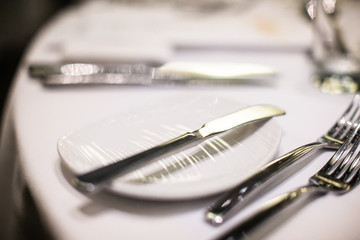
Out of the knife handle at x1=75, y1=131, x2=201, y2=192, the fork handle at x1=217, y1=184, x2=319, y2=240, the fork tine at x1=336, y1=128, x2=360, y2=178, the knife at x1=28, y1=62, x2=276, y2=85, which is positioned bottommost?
the fork handle at x1=217, y1=184, x2=319, y2=240

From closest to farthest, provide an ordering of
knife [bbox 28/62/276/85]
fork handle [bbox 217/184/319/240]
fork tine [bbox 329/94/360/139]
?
fork handle [bbox 217/184/319/240] → fork tine [bbox 329/94/360/139] → knife [bbox 28/62/276/85]

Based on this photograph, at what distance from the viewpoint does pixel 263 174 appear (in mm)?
322

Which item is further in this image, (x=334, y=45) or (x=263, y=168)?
(x=334, y=45)

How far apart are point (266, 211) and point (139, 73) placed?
0.41 m

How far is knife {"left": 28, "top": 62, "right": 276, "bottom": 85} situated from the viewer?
605 millimetres

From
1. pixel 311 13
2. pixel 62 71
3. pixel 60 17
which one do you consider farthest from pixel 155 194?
pixel 60 17

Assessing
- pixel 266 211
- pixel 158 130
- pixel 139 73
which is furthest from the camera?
pixel 139 73

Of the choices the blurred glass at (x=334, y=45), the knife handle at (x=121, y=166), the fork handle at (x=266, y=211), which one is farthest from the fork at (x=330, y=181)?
the blurred glass at (x=334, y=45)

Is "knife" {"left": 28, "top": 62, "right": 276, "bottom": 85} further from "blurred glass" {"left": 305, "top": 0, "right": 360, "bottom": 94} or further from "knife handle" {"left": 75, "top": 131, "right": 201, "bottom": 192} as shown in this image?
"knife handle" {"left": 75, "top": 131, "right": 201, "bottom": 192}

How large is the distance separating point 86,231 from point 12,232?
0.22 metres

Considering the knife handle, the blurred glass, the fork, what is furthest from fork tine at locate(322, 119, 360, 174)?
the blurred glass

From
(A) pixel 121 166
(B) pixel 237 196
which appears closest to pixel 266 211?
(B) pixel 237 196

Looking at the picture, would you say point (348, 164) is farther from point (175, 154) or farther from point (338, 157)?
point (175, 154)

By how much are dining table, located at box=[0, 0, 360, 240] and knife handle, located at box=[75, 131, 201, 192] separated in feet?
0.05
